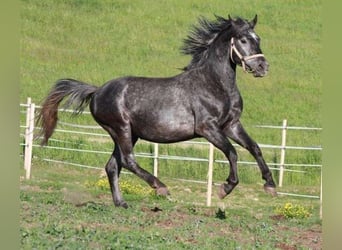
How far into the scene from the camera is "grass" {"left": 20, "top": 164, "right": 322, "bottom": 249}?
20.5ft

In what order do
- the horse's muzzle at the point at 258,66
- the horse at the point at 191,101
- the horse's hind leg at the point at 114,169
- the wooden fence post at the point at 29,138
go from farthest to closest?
the wooden fence post at the point at 29,138 → the horse's hind leg at the point at 114,169 → the horse at the point at 191,101 → the horse's muzzle at the point at 258,66

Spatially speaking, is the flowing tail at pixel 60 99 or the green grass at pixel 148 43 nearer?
the flowing tail at pixel 60 99

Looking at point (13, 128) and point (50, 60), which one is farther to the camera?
point (50, 60)

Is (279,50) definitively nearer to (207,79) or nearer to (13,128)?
(207,79)

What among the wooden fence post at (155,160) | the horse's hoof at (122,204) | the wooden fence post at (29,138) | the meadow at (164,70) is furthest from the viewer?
the wooden fence post at (29,138)

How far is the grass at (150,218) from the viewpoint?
6258 mm

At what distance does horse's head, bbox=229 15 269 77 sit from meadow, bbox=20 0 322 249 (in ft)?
2.65

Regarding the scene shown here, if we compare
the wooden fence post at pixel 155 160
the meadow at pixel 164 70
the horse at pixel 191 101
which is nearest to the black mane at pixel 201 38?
the horse at pixel 191 101

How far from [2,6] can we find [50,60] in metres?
3.17

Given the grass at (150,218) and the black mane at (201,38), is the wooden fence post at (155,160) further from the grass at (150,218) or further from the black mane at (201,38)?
the black mane at (201,38)

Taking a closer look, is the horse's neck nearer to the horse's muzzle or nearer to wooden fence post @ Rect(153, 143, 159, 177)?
the horse's muzzle

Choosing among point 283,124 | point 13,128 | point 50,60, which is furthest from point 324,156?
point 50,60

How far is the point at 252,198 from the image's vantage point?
7172mm

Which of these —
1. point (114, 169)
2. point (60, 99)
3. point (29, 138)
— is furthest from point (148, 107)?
point (29, 138)
